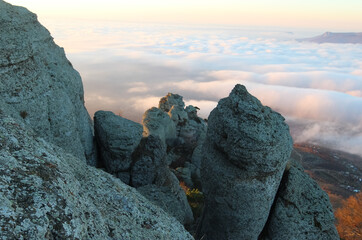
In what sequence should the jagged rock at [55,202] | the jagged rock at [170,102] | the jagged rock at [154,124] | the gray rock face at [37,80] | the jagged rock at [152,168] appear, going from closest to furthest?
the jagged rock at [55,202], the gray rock face at [37,80], the jagged rock at [152,168], the jagged rock at [154,124], the jagged rock at [170,102]

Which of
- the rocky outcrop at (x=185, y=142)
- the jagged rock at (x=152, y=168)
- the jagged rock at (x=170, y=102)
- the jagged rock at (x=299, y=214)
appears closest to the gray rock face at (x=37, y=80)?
the jagged rock at (x=152, y=168)

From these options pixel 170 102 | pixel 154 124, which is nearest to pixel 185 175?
pixel 154 124

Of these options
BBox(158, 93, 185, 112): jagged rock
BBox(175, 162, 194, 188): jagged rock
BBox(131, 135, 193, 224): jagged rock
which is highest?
BBox(131, 135, 193, 224): jagged rock

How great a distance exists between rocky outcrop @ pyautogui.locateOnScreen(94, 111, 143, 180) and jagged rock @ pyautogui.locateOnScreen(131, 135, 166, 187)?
0.51 m

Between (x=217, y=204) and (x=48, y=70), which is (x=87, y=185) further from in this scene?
(x=48, y=70)

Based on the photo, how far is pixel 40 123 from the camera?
1408 centimetres

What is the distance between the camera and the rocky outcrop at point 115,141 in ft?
68.0

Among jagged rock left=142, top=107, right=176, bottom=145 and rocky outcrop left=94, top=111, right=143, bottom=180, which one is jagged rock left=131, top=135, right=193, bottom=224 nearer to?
rocky outcrop left=94, top=111, right=143, bottom=180

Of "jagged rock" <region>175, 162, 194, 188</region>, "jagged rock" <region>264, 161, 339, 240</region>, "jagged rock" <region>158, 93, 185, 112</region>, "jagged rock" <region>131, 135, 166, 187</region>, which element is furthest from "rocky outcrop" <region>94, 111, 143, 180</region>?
"jagged rock" <region>158, 93, 185, 112</region>

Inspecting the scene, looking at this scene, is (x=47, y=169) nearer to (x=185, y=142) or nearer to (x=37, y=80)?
(x=37, y=80)

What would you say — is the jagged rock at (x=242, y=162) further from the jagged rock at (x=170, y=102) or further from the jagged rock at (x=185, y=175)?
the jagged rock at (x=170, y=102)

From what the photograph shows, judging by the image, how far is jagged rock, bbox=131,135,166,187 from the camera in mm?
21578

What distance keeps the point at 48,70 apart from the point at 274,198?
51.7 feet

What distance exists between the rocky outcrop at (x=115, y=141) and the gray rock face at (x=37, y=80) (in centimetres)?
247
